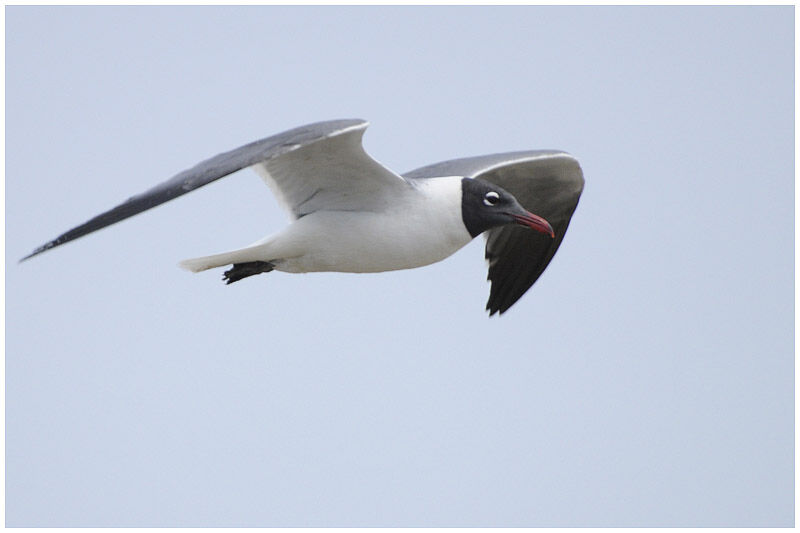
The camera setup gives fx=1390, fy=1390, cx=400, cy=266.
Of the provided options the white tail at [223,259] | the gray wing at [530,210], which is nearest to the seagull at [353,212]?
the white tail at [223,259]

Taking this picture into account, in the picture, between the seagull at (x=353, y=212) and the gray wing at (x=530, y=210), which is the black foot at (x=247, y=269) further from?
the gray wing at (x=530, y=210)

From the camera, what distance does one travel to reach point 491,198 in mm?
7945

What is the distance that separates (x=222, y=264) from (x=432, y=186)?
4.13 feet

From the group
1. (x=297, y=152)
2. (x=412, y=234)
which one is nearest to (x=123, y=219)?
(x=297, y=152)

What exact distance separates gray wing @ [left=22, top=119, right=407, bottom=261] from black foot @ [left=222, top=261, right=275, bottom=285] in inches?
13.1

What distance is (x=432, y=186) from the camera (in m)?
7.84

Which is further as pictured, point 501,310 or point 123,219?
point 501,310

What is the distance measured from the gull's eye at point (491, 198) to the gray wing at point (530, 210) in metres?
1.12

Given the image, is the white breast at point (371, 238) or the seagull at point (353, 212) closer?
the seagull at point (353, 212)

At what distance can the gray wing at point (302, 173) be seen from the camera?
6352mm

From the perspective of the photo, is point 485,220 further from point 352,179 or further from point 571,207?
point 571,207

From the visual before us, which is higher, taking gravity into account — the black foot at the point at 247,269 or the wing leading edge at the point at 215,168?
the wing leading edge at the point at 215,168

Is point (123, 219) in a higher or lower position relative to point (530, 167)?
lower

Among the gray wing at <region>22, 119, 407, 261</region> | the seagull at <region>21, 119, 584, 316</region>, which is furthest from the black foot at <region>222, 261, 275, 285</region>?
the gray wing at <region>22, 119, 407, 261</region>
